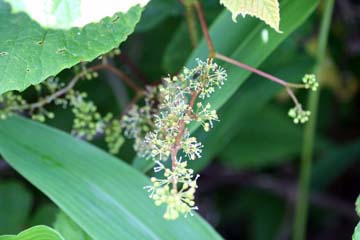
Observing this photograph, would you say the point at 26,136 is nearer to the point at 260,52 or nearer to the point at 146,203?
the point at 146,203

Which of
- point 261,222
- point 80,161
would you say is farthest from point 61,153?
point 261,222

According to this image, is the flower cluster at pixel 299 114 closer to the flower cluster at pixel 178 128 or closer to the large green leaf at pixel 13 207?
the flower cluster at pixel 178 128

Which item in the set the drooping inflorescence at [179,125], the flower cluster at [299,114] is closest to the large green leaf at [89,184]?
the drooping inflorescence at [179,125]

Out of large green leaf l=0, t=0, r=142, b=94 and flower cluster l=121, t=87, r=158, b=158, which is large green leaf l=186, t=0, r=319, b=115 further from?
large green leaf l=0, t=0, r=142, b=94

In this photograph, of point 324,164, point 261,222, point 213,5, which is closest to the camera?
point 213,5

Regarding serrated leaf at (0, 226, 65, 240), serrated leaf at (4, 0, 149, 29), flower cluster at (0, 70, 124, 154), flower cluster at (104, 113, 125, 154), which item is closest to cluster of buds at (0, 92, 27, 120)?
flower cluster at (0, 70, 124, 154)

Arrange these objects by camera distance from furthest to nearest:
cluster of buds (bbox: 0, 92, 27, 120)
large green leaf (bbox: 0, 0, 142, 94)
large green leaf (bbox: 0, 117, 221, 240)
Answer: cluster of buds (bbox: 0, 92, 27, 120)
large green leaf (bbox: 0, 117, 221, 240)
large green leaf (bbox: 0, 0, 142, 94)
